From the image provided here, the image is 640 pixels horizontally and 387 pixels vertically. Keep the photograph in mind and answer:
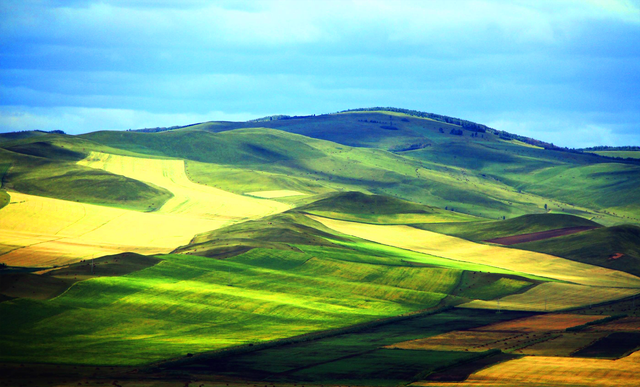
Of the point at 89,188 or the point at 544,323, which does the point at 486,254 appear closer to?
the point at 544,323

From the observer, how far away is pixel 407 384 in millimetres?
60219

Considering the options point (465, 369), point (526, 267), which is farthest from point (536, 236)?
point (465, 369)

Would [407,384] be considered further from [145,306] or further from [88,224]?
[88,224]

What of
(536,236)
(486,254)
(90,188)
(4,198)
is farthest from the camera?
(90,188)

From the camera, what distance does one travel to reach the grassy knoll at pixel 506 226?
156250mm

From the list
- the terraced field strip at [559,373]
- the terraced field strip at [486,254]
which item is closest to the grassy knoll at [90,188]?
the terraced field strip at [486,254]

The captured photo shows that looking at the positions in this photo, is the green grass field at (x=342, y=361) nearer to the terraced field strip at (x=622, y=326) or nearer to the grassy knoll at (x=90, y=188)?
the terraced field strip at (x=622, y=326)

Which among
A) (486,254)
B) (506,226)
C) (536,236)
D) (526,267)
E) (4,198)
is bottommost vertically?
(526,267)

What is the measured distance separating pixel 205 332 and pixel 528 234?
9174 cm

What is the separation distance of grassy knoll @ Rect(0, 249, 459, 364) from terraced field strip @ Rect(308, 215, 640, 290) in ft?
64.6

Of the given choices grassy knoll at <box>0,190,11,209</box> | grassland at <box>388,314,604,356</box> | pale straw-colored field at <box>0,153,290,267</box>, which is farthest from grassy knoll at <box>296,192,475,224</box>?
grassland at <box>388,314,604,356</box>

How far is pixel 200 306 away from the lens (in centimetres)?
8969

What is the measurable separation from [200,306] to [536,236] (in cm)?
8418


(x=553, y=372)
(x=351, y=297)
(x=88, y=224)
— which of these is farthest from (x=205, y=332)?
(x=88, y=224)
